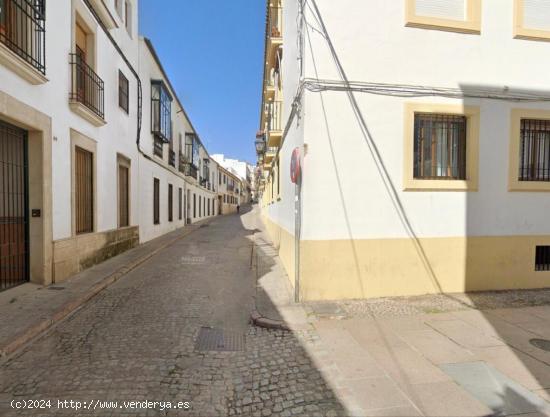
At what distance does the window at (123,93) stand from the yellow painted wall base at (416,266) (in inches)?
310

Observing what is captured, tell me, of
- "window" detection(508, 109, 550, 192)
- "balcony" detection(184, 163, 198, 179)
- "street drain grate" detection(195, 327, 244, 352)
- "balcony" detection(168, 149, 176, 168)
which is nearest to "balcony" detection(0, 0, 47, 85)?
"street drain grate" detection(195, 327, 244, 352)

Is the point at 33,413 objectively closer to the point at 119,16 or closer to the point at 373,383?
the point at 373,383

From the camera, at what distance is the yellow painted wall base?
541cm

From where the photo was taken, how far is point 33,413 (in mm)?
2613

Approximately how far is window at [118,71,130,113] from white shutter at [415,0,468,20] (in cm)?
822

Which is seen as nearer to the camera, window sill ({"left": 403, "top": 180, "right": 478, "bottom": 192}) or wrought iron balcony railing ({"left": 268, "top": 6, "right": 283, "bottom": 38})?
window sill ({"left": 403, "top": 180, "right": 478, "bottom": 192})

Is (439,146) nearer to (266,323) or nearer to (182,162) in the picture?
(266,323)

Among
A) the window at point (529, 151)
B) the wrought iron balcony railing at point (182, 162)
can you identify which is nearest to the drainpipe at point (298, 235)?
the window at point (529, 151)

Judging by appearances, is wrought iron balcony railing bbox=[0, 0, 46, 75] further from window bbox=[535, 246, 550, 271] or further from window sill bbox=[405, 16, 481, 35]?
window bbox=[535, 246, 550, 271]

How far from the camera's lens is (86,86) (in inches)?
297

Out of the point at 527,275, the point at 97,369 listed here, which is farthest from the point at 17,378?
the point at 527,275

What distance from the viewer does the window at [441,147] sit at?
18.6ft

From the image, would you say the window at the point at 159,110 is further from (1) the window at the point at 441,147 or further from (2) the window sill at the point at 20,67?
(1) the window at the point at 441,147

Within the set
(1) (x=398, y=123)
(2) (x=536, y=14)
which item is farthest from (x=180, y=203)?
(2) (x=536, y=14)
